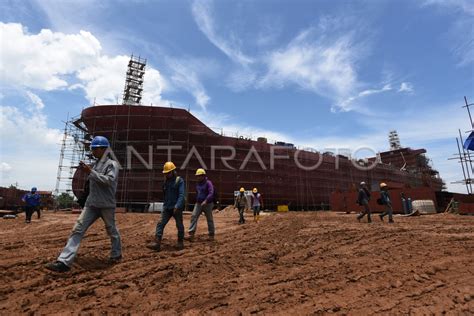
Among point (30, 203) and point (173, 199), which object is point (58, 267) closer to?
point (173, 199)

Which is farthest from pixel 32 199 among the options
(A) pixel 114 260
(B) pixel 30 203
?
(A) pixel 114 260

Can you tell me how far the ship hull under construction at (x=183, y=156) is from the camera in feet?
86.6

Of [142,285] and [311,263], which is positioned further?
[311,263]

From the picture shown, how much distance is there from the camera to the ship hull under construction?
26.4 meters

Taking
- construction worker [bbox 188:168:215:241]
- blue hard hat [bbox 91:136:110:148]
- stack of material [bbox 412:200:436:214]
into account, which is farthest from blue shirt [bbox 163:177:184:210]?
stack of material [bbox 412:200:436:214]

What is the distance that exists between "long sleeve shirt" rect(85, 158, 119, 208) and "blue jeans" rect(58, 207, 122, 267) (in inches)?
4.3

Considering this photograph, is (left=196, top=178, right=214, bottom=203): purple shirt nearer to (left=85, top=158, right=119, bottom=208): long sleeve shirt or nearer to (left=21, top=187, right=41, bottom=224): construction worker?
(left=85, top=158, right=119, bottom=208): long sleeve shirt

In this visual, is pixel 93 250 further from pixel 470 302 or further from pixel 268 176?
pixel 268 176

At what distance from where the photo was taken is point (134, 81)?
136ft

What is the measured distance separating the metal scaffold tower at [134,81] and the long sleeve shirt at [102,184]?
39511 mm

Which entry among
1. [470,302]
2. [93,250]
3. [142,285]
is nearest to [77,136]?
[93,250]

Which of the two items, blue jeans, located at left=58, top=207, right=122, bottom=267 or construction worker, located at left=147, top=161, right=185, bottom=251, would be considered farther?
construction worker, located at left=147, top=161, right=185, bottom=251

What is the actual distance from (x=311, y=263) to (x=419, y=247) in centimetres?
253

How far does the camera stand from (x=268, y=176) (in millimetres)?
32000
